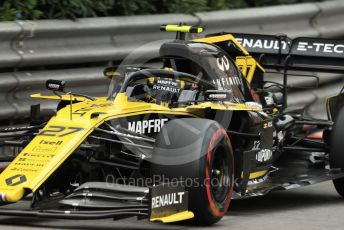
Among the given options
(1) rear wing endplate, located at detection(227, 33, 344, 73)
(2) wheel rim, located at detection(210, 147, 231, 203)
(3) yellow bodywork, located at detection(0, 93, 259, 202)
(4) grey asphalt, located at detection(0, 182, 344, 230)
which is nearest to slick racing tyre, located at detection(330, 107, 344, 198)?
(4) grey asphalt, located at detection(0, 182, 344, 230)

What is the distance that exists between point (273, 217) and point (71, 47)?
3600 millimetres

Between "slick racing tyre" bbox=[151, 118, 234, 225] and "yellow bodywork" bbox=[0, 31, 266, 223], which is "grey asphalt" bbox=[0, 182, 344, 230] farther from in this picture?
"yellow bodywork" bbox=[0, 31, 266, 223]

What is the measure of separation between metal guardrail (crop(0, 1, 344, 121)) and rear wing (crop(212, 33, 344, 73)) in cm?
143

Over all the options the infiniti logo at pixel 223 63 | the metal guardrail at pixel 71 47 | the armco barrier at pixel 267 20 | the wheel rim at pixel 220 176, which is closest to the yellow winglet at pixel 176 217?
the wheel rim at pixel 220 176

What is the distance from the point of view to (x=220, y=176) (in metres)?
8.06

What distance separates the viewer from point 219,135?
7.96 meters

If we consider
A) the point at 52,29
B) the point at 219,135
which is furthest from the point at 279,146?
the point at 52,29

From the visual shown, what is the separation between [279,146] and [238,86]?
106cm

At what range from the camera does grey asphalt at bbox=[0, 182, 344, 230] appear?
7691 mm

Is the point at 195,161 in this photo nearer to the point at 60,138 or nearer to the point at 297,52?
the point at 60,138

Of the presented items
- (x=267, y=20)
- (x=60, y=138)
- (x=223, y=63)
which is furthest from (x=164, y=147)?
(x=267, y=20)

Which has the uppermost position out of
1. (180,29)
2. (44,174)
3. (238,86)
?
(180,29)

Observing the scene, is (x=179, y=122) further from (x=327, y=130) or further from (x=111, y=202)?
(x=327, y=130)

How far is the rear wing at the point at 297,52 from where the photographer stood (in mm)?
10688
